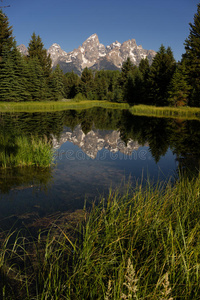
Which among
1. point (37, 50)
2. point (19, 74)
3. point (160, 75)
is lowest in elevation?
point (19, 74)

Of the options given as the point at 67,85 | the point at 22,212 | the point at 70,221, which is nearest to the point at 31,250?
the point at 70,221

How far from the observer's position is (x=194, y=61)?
4544 cm

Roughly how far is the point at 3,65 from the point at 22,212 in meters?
43.2

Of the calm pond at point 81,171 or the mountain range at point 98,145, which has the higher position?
the mountain range at point 98,145

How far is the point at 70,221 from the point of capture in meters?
5.32

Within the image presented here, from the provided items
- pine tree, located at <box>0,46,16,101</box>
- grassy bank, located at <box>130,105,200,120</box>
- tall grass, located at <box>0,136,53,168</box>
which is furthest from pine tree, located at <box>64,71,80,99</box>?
tall grass, located at <box>0,136,53,168</box>

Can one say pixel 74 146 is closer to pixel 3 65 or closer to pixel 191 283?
pixel 191 283

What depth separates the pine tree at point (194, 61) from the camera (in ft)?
135

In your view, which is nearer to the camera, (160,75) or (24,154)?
(24,154)

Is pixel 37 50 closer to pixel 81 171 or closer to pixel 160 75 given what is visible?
pixel 160 75

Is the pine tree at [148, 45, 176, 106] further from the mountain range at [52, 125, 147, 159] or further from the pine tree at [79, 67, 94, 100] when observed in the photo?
the pine tree at [79, 67, 94, 100]

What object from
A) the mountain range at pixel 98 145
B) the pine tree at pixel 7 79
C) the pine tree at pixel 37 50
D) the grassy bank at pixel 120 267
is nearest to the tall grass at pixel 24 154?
the mountain range at pixel 98 145

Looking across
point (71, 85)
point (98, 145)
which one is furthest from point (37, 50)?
point (98, 145)

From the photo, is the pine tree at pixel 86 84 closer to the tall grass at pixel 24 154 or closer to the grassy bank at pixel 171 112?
the grassy bank at pixel 171 112
